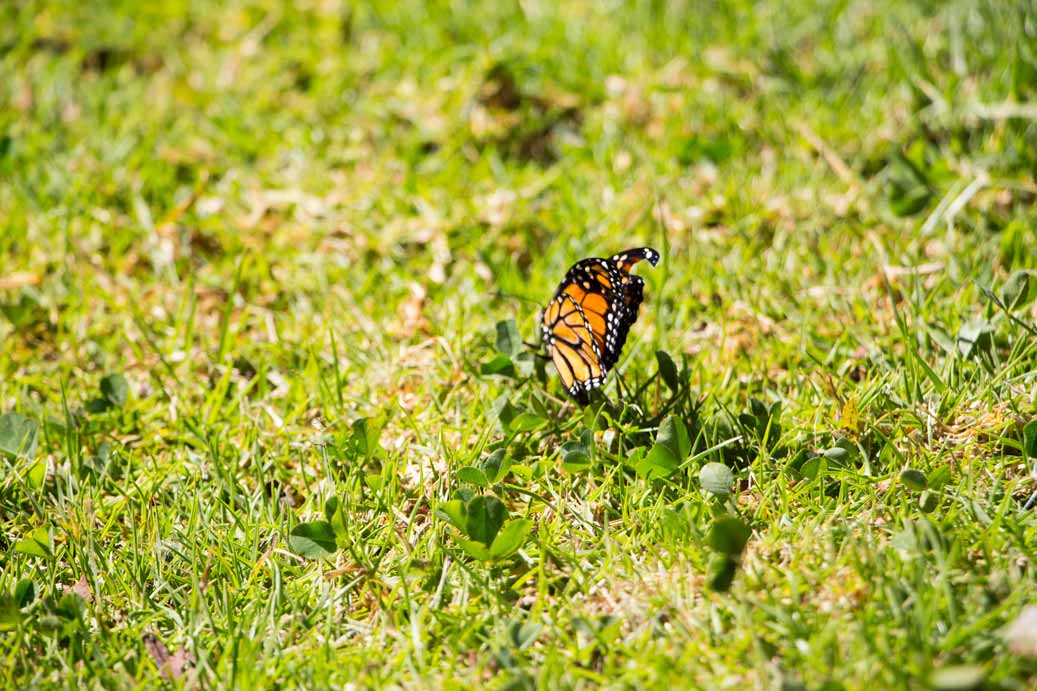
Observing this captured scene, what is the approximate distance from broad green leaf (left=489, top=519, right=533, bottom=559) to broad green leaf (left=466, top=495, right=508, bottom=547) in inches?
0.8

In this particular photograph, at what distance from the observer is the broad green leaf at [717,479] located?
2.27m

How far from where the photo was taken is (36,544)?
→ 234cm

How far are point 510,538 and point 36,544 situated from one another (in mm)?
1257

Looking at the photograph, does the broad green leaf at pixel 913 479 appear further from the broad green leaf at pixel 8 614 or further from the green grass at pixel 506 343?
the broad green leaf at pixel 8 614

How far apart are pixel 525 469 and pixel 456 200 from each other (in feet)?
5.65

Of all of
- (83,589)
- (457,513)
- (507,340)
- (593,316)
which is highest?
(593,316)

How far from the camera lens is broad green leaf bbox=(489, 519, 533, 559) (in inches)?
87.0

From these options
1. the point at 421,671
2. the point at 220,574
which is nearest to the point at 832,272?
the point at 421,671

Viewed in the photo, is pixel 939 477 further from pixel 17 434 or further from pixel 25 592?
pixel 17 434

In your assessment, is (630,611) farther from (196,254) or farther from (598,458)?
(196,254)

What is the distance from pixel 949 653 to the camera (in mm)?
1846

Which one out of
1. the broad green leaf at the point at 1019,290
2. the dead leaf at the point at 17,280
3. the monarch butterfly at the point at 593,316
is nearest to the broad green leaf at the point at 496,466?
the monarch butterfly at the point at 593,316

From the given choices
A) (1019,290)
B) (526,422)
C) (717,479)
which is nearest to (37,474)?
(526,422)

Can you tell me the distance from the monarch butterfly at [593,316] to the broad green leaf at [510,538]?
485 millimetres
